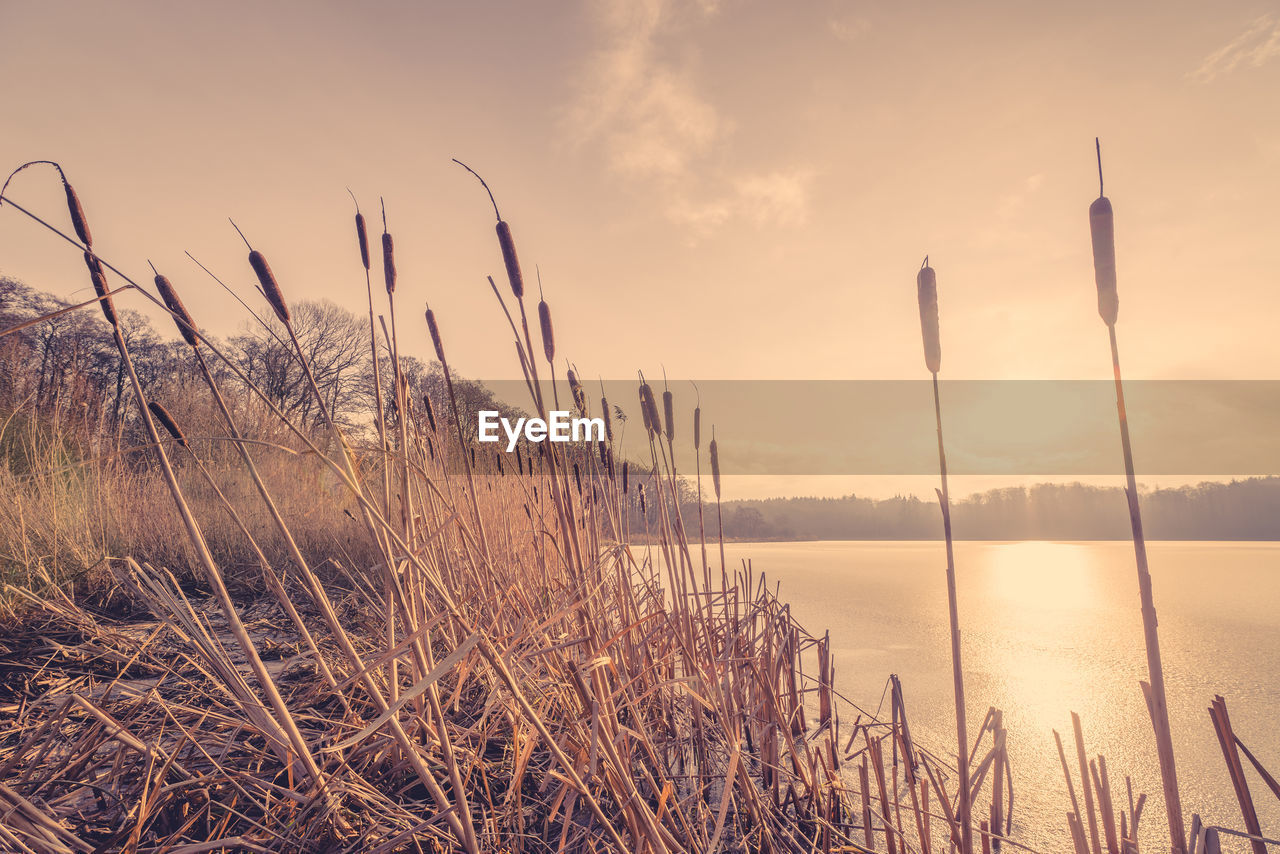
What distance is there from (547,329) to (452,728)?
29.1 inches

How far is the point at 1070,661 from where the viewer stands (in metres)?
2.19

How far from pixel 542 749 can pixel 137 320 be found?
15.1m

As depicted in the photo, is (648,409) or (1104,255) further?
(648,409)

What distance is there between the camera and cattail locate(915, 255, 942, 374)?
655 millimetres

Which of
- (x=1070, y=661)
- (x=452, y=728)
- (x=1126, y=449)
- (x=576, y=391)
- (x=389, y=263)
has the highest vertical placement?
(x=389, y=263)

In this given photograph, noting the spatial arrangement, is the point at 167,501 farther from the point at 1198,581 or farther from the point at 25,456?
the point at 1198,581

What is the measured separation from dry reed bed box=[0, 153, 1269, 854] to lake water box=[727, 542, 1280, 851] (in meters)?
0.17

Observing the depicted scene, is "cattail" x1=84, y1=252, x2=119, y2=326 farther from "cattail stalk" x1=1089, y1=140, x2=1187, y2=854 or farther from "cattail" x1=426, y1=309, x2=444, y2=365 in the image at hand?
"cattail stalk" x1=1089, y1=140, x2=1187, y2=854

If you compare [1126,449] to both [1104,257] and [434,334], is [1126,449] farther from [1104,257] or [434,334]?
[434,334]

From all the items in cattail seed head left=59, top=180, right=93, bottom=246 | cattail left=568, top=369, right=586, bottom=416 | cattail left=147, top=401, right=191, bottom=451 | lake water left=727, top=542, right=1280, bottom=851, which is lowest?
lake water left=727, top=542, right=1280, bottom=851

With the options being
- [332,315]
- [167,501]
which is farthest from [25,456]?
[332,315]

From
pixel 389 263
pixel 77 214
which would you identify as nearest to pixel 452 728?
pixel 389 263

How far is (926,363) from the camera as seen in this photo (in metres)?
0.67

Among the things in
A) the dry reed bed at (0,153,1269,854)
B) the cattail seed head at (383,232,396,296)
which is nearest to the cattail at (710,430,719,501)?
the dry reed bed at (0,153,1269,854)
